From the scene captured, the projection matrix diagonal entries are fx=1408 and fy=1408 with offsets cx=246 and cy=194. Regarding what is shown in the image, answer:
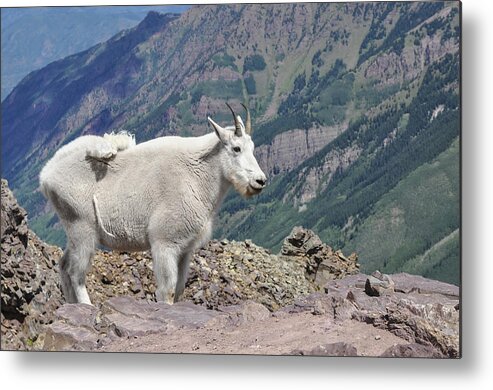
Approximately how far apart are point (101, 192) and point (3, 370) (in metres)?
1.61

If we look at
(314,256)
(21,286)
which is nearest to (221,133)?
(21,286)

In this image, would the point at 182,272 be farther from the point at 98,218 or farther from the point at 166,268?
the point at 98,218

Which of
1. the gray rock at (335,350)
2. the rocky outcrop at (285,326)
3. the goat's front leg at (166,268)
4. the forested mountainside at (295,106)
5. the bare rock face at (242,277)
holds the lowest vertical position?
the gray rock at (335,350)

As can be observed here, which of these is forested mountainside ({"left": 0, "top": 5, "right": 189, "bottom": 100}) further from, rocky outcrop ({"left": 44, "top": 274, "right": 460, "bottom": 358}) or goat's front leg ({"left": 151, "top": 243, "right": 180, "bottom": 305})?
rocky outcrop ({"left": 44, "top": 274, "right": 460, "bottom": 358})

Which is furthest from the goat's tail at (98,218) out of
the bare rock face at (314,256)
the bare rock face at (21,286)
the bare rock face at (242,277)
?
the bare rock face at (314,256)

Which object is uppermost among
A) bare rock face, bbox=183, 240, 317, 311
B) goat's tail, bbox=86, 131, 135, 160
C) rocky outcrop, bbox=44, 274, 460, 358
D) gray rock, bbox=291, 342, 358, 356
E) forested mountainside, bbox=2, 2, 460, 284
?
forested mountainside, bbox=2, 2, 460, 284

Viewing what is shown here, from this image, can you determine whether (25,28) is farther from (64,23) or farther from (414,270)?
(414,270)

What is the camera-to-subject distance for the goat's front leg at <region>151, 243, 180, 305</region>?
418 inches

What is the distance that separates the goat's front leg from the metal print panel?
2 cm

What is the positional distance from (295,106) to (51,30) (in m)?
2.18

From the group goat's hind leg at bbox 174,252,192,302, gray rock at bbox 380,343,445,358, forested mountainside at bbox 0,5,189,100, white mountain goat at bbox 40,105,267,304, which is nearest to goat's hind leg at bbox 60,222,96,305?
white mountain goat at bbox 40,105,267,304

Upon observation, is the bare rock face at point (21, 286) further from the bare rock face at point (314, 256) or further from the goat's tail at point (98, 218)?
the bare rock face at point (314, 256)

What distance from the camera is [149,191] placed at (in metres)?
10.8

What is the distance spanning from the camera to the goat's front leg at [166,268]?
34.9 feet
